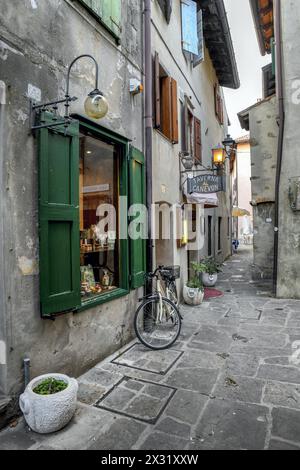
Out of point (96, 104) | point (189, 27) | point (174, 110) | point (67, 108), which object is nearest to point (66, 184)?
point (67, 108)

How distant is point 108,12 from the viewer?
4.76 m

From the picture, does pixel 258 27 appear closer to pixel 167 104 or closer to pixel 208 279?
pixel 167 104

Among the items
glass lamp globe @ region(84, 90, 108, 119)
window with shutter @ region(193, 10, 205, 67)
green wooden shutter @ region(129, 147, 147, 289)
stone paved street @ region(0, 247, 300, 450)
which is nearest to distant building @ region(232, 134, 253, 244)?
window with shutter @ region(193, 10, 205, 67)

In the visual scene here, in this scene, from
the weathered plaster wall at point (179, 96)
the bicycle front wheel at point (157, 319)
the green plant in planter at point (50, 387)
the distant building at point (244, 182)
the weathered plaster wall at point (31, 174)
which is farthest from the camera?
the distant building at point (244, 182)

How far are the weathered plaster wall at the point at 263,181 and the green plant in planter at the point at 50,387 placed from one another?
9371mm

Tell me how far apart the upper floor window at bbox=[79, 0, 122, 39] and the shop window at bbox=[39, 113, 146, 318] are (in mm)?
1604

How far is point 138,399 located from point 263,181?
30.8 ft

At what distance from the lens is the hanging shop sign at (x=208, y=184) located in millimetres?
6934

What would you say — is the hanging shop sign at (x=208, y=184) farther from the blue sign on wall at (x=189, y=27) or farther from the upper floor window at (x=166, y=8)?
the blue sign on wall at (x=189, y=27)

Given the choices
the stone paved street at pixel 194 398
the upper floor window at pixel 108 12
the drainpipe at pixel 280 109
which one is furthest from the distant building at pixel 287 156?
the upper floor window at pixel 108 12

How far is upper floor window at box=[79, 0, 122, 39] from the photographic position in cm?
435

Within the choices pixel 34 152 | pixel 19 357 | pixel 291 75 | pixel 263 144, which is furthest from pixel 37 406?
pixel 263 144
